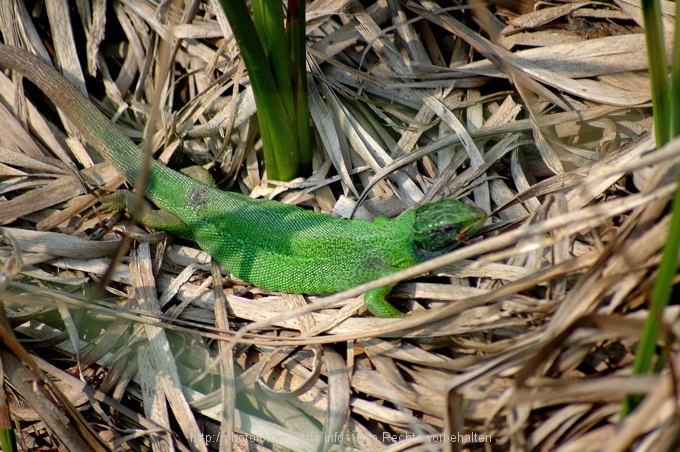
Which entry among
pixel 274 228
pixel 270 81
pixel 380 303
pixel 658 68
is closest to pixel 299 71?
pixel 270 81

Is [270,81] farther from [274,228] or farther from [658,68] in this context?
[658,68]

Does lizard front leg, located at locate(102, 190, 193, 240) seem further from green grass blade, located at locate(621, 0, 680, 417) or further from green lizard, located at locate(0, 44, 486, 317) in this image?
green grass blade, located at locate(621, 0, 680, 417)

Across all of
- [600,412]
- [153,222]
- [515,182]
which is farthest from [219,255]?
[600,412]

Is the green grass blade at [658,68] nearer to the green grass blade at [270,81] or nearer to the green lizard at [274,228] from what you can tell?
the green lizard at [274,228]

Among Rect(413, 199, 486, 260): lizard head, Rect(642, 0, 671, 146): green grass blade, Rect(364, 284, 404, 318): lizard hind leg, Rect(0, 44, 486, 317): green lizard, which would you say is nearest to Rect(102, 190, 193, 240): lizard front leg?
Rect(0, 44, 486, 317): green lizard

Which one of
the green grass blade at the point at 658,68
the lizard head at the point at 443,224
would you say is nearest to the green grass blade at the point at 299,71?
the lizard head at the point at 443,224

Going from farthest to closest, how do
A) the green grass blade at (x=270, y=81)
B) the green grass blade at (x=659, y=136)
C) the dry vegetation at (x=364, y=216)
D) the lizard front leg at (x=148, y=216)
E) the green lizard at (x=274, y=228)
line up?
the lizard front leg at (x=148, y=216) → the green lizard at (x=274, y=228) → the green grass blade at (x=270, y=81) → the dry vegetation at (x=364, y=216) → the green grass blade at (x=659, y=136)

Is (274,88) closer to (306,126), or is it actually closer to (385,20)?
(306,126)
